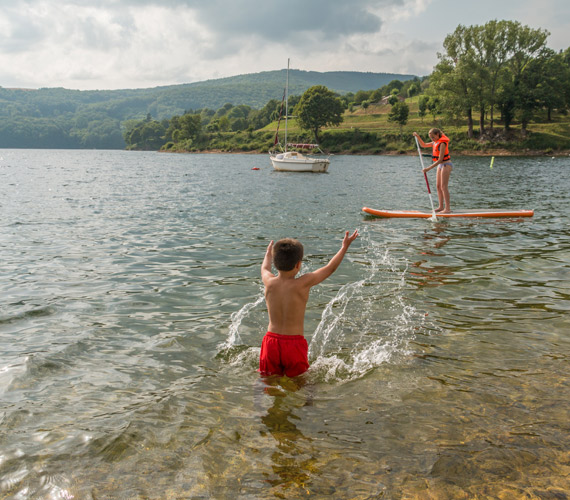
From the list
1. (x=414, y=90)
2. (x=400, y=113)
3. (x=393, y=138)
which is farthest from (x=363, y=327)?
(x=414, y=90)

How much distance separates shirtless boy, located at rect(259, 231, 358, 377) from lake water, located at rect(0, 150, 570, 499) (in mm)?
309

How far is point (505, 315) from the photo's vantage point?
8.14m

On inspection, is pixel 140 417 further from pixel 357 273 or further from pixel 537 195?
pixel 537 195

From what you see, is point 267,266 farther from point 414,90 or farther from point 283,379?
point 414,90

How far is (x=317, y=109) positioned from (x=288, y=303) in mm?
134083

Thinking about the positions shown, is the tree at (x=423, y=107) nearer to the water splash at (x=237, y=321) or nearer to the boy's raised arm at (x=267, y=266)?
the water splash at (x=237, y=321)

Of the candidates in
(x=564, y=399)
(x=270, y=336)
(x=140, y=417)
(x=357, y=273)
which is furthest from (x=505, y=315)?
(x=140, y=417)

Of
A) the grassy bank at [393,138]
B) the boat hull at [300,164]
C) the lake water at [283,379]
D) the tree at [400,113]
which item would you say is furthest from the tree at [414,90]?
the lake water at [283,379]

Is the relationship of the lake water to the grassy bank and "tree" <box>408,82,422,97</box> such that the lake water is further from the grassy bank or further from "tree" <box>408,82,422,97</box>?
"tree" <box>408,82,422,97</box>

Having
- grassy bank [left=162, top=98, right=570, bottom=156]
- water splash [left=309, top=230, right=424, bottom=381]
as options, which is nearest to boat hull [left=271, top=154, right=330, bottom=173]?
water splash [left=309, top=230, right=424, bottom=381]

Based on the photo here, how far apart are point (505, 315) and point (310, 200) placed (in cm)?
2057

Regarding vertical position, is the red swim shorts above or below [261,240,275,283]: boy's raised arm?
below

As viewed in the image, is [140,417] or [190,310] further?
[190,310]

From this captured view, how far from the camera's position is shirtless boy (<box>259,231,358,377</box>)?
17.6 ft
